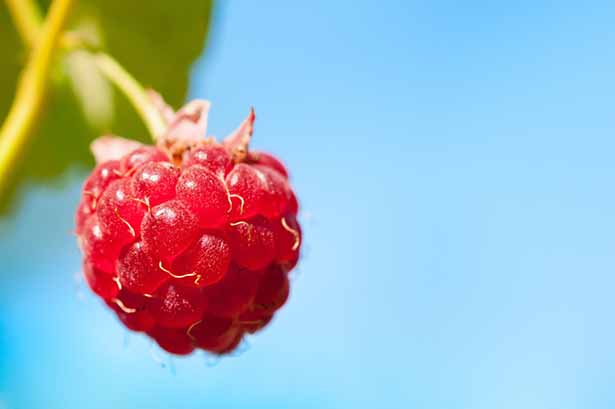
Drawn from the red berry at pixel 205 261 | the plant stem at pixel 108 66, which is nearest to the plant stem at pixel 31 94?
the plant stem at pixel 108 66

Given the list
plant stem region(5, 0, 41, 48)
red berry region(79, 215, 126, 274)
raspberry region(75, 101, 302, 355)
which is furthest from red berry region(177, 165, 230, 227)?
plant stem region(5, 0, 41, 48)

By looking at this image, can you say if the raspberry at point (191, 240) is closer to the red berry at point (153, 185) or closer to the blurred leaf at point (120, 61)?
the red berry at point (153, 185)

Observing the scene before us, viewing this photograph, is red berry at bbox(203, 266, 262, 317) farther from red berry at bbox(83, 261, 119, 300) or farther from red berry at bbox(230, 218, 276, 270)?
red berry at bbox(83, 261, 119, 300)

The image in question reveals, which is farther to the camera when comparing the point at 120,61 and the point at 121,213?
the point at 120,61

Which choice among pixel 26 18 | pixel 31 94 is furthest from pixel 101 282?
pixel 26 18

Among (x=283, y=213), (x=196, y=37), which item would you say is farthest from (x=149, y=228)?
(x=196, y=37)

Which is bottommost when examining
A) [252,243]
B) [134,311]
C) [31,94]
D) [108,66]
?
[134,311]

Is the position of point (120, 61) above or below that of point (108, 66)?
above

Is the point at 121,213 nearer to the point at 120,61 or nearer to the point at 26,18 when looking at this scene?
the point at 26,18
